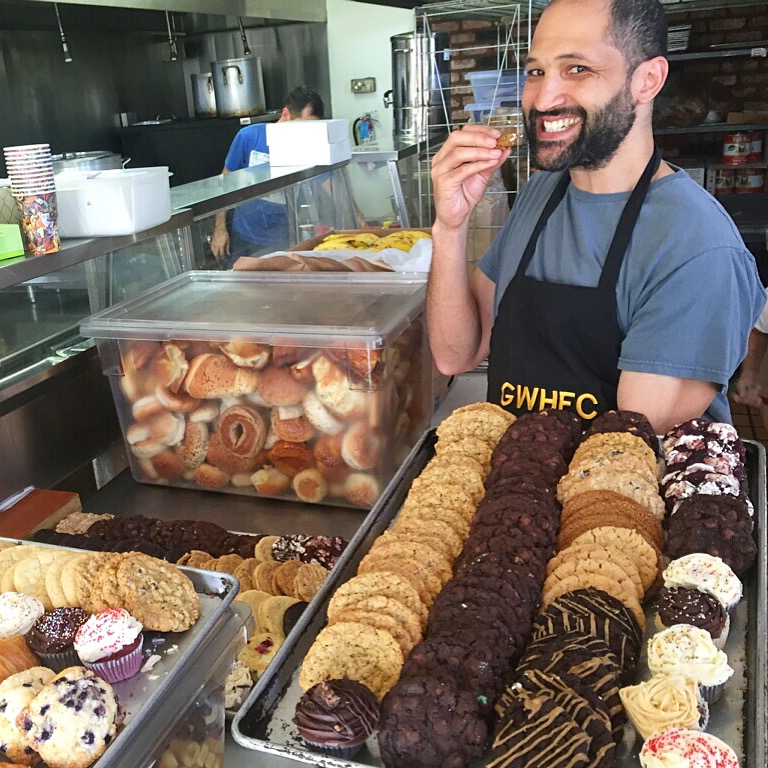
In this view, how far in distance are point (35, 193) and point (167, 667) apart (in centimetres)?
128

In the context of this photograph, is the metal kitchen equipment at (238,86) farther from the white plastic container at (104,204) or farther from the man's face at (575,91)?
the man's face at (575,91)

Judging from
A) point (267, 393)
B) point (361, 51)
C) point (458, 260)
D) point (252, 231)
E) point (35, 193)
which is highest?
point (361, 51)

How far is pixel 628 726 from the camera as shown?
3.01 ft

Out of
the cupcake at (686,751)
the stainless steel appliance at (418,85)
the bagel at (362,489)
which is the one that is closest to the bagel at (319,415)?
the bagel at (362,489)

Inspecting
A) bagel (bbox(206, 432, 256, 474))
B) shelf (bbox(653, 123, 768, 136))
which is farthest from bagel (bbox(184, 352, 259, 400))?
shelf (bbox(653, 123, 768, 136))

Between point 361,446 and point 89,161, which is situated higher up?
point 89,161

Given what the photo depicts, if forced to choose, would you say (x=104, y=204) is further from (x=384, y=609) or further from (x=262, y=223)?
(x=384, y=609)

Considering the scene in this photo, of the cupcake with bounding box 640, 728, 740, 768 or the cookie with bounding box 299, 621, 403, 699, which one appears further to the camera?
the cookie with bounding box 299, 621, 403, 699

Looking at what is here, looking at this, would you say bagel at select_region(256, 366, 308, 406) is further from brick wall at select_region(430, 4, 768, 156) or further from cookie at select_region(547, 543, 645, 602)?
brick wall at select_region(430, 4, 768, 156)

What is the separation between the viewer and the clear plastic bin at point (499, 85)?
10.8 feet

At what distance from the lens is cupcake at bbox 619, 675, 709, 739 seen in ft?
2.86

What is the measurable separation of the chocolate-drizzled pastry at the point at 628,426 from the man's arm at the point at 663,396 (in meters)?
0.22

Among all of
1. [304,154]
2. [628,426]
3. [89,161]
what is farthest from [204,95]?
[628,426]

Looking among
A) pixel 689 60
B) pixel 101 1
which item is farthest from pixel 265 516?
pixel 689 60
